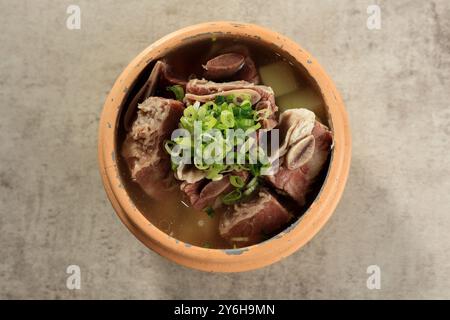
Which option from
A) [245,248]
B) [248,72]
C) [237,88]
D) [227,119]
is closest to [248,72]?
[248,72]

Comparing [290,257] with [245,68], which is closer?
[245,68]

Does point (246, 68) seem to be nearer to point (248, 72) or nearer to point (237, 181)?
point (248, 72)

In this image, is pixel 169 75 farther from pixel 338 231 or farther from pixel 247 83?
pixel 338 231

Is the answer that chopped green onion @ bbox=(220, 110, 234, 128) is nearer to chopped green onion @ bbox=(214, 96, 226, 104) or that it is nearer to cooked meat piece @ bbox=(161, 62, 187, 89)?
chopped green onion @ bbox=(214, 96, 226, 104)

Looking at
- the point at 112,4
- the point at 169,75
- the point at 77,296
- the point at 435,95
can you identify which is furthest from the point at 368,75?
the point at 77,296

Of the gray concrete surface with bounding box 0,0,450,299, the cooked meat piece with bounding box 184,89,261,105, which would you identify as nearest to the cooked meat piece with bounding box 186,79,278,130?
the cooked meat piece with bounding box 184,89,261,105

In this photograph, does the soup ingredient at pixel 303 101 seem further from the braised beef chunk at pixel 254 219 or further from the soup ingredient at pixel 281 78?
the braised beef chunk at pixel 254 219
